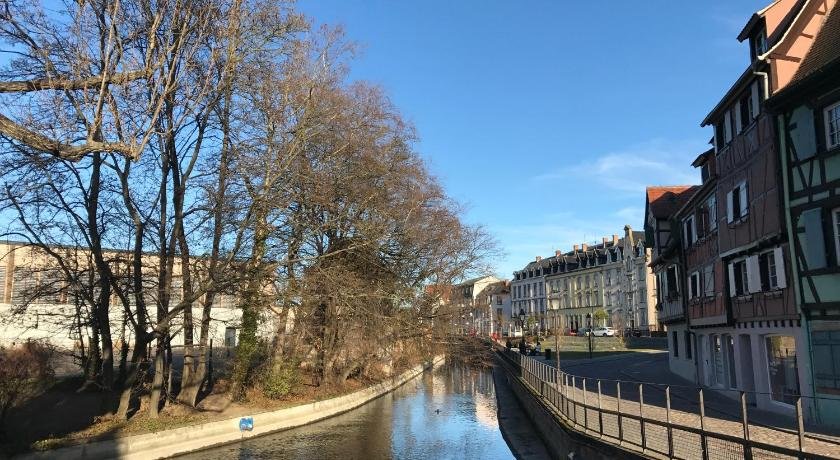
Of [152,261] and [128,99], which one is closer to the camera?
[128,99]

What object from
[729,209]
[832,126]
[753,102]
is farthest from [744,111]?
[832,126]

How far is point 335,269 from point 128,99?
1359 centimetres

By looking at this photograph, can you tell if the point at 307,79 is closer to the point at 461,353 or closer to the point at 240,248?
the point at 240,248

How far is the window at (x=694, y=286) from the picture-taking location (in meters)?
24.2

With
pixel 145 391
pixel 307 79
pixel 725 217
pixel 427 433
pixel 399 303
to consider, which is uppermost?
pixel 307 79

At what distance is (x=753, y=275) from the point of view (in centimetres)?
1731

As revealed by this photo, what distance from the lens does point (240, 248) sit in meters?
19.9

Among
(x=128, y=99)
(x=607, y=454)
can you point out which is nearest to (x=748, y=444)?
(x=607, y=454)

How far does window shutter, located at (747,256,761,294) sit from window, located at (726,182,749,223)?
1449mm

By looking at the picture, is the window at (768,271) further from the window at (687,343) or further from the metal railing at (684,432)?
the window at (687,343)

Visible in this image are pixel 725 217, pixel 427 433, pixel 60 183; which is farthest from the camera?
pixel 427 433

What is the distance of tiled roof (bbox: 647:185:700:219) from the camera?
31.2m

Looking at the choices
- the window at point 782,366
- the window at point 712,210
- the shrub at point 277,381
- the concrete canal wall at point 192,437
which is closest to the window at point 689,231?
the window at point 712,210

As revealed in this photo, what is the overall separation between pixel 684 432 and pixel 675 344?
75.2 ft
